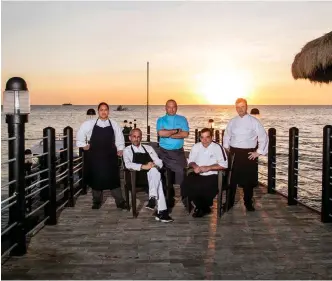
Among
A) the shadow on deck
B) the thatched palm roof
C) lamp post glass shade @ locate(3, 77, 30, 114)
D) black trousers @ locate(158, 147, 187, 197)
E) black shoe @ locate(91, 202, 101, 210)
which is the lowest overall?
black shoe @ locate(91, 202, 101, 210)

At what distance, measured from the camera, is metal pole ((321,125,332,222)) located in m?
5.00

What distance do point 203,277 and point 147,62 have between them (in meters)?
16.6

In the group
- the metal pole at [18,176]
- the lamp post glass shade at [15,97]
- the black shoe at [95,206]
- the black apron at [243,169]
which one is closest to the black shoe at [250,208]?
the black apron at [243,169]

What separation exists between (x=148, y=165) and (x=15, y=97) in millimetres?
1965

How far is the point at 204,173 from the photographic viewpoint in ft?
18.0

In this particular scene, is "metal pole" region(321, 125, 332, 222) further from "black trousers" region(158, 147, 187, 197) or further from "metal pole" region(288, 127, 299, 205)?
"black trousers" region(158, 147, 187, 197)

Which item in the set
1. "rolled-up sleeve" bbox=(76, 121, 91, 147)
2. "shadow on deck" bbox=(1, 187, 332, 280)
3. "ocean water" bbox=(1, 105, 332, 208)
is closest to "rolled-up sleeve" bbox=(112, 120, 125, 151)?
"rolled-up sleeve" bbox=(76, 121, 91, 147)

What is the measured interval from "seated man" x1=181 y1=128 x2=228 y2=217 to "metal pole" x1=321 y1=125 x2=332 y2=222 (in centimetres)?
111

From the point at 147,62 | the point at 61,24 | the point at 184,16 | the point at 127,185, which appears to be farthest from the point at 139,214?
the point at 147,62

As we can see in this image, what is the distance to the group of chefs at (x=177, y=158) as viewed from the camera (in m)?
5.42

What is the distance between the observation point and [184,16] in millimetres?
8750

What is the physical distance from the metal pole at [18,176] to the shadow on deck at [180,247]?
155 mm

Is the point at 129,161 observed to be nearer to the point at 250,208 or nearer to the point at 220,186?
the point at 220,186

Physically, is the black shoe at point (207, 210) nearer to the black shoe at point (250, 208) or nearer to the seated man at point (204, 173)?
the seated man at point (204, 173)
